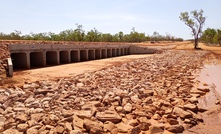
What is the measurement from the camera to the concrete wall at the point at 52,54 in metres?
20.2

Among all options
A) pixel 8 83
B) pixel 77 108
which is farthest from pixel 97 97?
pixel 8 83

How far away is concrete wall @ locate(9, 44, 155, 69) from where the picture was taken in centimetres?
2019

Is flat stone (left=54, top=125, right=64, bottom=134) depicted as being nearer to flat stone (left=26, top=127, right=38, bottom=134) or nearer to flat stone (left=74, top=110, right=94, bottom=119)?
flat stone (left=26, top=127, right=38, bottom=134)

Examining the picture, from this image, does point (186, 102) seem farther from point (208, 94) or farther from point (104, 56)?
point (104, 56)

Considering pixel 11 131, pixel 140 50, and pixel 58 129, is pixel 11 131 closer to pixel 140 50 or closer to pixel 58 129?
pixel 58 129

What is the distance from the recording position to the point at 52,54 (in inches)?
990

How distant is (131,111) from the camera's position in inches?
326

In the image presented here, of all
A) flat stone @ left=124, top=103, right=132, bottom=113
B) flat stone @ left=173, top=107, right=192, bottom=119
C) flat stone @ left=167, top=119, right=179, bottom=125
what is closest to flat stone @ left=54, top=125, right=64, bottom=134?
flat stone @ left=124, top=103, right=132, bottom=113

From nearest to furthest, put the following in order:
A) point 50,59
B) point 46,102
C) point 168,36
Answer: point 46,102
point 50,59
point 168,36

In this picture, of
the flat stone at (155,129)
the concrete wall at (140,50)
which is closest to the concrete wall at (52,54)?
the concrete wall at (140,50)

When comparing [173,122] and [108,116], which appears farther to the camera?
[108,116]

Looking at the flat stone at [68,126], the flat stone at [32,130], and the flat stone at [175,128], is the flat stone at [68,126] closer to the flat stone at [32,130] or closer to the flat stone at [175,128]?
the flat stone at [32,130]

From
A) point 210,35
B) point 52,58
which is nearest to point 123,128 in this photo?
point 52,58

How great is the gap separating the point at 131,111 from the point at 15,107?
192 inches
